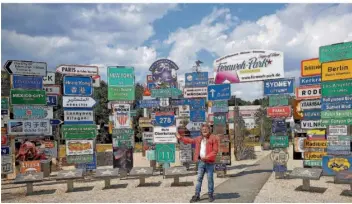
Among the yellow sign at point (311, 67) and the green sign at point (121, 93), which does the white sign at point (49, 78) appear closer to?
the green sign at point (121, 93)

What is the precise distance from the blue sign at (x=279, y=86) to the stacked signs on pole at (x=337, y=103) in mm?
1283

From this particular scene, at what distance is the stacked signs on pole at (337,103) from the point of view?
1117 cm

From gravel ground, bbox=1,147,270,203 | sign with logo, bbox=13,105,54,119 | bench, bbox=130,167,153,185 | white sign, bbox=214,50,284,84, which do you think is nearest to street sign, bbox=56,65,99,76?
sign with logo, bbox=13,105,54,119

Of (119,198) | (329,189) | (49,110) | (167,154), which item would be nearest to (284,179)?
(329,189)

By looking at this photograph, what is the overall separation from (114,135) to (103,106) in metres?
32.5

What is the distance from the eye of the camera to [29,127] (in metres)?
13.9

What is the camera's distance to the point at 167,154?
13.9 meters

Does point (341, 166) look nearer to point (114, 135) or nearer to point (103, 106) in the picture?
point (114, 135)

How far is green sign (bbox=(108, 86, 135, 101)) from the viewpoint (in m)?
14.3

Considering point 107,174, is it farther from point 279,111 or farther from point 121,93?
point 279,111

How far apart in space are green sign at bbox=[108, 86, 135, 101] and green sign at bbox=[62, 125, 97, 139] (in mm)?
1544

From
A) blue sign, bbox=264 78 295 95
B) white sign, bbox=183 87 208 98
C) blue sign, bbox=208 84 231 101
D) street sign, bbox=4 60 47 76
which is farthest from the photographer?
white sign, bbox=183 87 208 98

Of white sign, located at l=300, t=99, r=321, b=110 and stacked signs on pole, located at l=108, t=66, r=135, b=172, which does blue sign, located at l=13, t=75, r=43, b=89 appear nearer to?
stacked signs on pole, located at l=108, t=66, r=135, b=172

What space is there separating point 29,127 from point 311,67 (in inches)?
455
